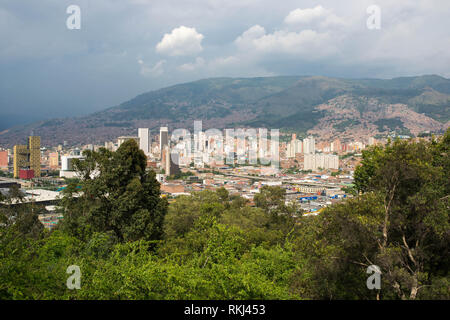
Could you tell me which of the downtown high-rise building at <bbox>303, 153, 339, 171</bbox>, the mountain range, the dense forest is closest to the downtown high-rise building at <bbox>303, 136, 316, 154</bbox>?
the downtown high-rise building at <bbox>303, 153, 339, 171</bbox>

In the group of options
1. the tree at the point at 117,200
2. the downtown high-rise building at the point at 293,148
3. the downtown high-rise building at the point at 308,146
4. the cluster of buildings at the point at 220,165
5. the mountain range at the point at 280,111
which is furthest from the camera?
the mountain range at the point at 280,111

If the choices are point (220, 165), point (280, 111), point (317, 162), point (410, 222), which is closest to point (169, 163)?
point (220, 165)

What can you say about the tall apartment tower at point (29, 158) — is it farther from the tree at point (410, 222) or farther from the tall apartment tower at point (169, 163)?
the tree at point (410, 222)

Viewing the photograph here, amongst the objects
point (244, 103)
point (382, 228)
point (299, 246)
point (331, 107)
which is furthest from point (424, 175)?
point (244, 103)

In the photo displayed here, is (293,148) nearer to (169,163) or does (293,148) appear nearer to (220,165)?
(220,165)

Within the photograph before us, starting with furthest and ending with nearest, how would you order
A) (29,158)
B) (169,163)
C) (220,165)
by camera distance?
(220,165)
(169,163)
(29,158)

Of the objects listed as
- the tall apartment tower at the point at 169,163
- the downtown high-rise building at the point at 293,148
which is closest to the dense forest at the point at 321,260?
the tall apartment tower at the point at 169,163

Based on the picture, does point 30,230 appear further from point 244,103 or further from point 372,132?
point 244,103

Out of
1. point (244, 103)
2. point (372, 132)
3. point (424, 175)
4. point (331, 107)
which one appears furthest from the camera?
point (244, 103)
